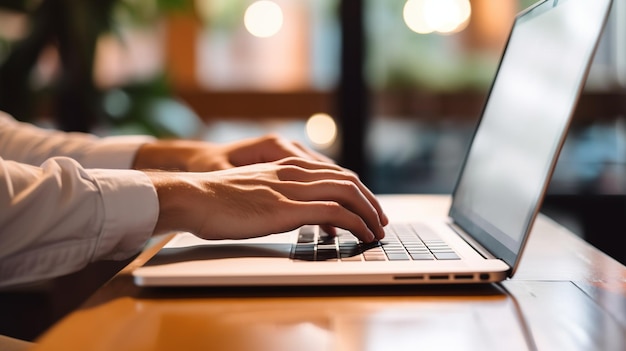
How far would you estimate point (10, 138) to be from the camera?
1123 mm

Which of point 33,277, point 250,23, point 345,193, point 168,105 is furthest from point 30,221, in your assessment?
point 250,23

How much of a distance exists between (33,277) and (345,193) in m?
0.29

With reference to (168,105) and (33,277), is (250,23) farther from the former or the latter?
(33,277)

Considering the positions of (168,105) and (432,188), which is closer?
(168,105)

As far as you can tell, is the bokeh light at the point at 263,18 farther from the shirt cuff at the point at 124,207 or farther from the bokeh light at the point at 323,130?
the shirt cuff at the point at 124,207

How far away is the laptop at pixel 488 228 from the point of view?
0.57 metres

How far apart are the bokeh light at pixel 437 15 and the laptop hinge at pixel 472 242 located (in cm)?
179

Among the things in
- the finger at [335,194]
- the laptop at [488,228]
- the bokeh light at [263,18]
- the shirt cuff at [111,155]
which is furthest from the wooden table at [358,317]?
the bokeh light at [263,18]

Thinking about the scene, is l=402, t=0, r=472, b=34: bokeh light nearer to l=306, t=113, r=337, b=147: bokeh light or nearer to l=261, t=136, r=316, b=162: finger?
l=306, t=113, r=337, b=147: bokeh light

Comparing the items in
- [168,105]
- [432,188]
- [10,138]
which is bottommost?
[432,188]

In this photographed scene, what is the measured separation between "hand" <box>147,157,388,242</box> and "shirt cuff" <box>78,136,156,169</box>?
0.41 meters

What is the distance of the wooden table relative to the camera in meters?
0.45

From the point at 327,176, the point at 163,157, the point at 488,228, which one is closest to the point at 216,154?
the point at 163,157

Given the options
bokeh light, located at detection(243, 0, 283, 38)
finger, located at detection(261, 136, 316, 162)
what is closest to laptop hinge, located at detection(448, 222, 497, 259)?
finger, located at detection(261, 136, 316, 162)
